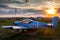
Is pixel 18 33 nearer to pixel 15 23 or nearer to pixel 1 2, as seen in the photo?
pixel 15 23

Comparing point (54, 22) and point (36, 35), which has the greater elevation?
point (54, 22)

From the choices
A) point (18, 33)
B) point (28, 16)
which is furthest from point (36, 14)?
point (18, 33)

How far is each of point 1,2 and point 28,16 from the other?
0.36 meters

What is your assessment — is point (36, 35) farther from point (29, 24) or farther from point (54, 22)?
point (54, 22)

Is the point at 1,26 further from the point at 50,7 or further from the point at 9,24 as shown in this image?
the point at 50,7

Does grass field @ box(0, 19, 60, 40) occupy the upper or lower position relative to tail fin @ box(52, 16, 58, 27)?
lower

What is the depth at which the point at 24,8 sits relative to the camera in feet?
11.0

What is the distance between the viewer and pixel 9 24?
335cm

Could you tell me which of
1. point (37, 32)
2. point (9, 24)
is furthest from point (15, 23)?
point (37, 32)

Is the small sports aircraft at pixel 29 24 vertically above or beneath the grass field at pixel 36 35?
above

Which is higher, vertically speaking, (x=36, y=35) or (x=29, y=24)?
(x=29, y=24)

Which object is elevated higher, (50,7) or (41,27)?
(50,7)

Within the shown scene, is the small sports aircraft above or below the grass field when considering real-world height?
above

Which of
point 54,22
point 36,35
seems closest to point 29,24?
point 36,35
